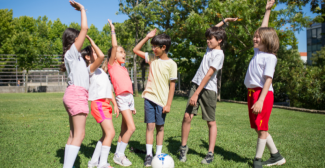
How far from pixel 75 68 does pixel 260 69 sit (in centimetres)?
229

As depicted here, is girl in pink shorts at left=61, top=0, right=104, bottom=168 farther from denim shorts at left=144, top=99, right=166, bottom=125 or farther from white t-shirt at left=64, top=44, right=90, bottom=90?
denim shorts at left=144, top=99, right=166, bottom=125

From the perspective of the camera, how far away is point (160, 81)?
3379 millimetres

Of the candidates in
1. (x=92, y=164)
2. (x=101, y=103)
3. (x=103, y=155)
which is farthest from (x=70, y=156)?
(x=101, y=103)

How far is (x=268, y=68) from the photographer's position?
9.93 feet

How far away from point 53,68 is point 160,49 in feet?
101

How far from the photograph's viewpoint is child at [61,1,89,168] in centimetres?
267

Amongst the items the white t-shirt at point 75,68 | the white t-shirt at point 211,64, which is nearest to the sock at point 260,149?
the white t-shirt at point 211,64

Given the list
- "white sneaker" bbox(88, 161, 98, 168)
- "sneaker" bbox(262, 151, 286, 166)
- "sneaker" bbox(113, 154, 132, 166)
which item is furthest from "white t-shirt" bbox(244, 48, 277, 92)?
"white sneaker" bbox(88, 161, 98, 168)

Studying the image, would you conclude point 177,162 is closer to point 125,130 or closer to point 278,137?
point 125,130

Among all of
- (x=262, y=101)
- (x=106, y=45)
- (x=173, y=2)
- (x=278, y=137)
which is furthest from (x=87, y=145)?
(x=106, y=45)

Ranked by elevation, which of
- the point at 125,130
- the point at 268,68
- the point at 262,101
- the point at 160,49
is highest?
the point at 160,49

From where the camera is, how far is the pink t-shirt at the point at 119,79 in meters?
3.45

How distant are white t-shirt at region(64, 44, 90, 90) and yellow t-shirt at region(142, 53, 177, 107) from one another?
94 centimetres

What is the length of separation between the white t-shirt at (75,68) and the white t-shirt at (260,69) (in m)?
2.12
